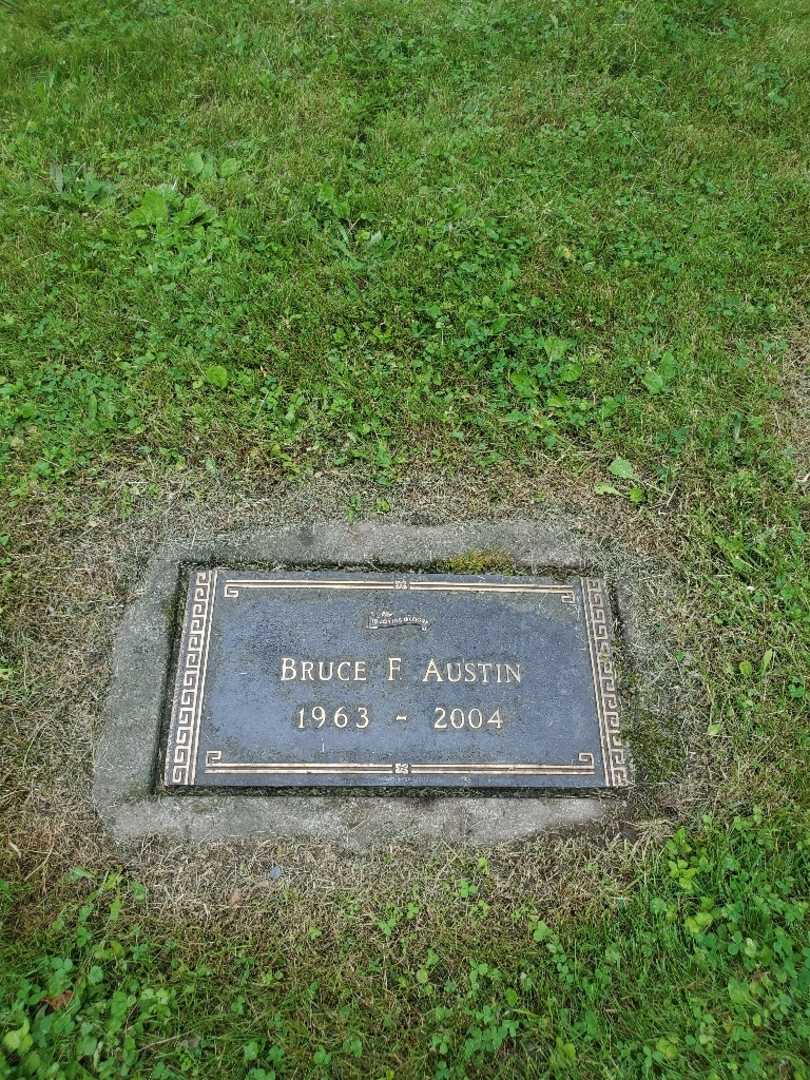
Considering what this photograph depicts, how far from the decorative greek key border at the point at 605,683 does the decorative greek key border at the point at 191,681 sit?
144 centimetres

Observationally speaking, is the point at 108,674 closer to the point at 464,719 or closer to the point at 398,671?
the point at 398,671

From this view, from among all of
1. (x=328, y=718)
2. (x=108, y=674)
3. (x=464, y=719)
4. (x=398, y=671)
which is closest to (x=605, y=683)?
(x=464, y=719)

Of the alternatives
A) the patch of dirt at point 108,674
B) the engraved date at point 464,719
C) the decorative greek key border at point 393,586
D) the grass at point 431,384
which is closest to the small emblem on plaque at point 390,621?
the decorative greek key border at point 393,586

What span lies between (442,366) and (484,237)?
2.63 feet

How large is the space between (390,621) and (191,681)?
2.46 ft

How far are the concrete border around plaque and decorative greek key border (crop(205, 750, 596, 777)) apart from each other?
0.04m

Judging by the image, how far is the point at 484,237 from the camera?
379 centimetres

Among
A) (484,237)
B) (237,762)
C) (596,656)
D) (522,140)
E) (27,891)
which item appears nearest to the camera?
(27,891)

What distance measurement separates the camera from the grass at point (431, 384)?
238cm

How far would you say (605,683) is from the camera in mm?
2865

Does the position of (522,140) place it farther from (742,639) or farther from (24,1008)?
(24,1008)

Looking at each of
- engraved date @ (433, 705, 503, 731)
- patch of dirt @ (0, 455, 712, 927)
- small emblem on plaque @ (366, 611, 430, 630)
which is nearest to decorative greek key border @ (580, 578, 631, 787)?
patch of dirt @ (0, 455, 712, 927)

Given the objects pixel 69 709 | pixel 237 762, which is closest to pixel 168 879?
pixel 237 762

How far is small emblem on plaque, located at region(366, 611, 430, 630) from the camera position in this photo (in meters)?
2.87
